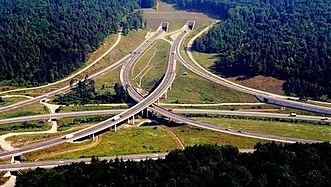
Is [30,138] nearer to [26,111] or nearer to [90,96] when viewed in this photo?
[26,111]

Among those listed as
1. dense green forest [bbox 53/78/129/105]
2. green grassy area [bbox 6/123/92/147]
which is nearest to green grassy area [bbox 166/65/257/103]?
dense green forest [bbox 53/78/129/105]

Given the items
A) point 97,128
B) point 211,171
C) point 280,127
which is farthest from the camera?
point 280,127

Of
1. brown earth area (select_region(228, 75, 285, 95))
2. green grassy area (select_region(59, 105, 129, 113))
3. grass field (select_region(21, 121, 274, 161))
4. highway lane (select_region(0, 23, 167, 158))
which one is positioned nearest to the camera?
highway lane (select_region(0, 23, 167, 158))

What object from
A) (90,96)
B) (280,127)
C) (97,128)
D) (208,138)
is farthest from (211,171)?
(90,96)

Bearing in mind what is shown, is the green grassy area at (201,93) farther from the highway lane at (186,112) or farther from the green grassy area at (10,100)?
the green grassy area at (10,100)

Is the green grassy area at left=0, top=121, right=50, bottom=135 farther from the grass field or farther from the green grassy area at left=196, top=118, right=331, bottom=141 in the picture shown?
the green grassy area at left=196, top=118, right=331, bottom=141

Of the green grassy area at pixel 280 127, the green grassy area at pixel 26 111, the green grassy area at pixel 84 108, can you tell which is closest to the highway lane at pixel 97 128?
the green grassy area at pixel 84 108
